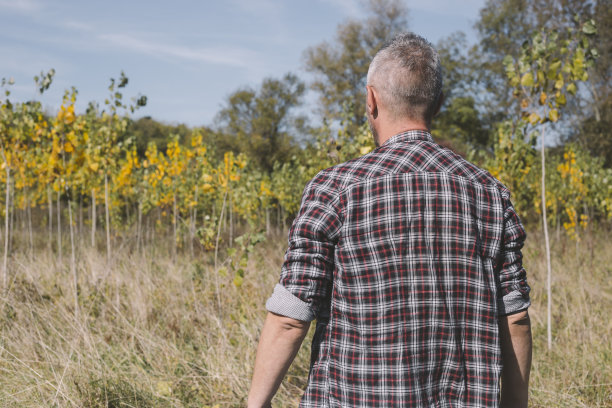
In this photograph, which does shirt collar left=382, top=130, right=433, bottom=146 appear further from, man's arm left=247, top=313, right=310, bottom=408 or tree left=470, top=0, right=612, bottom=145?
tree left=470, top=0, right=612, bottom=145

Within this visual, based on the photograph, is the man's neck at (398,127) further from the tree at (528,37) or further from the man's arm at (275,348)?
the tree at (528,37)

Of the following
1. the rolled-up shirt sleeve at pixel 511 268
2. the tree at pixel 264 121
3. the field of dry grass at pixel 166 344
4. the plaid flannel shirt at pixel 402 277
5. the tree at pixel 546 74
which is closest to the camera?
the plaid flannel shirt at pixel 402 277

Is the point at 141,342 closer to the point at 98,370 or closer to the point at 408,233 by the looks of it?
the point at 98,370

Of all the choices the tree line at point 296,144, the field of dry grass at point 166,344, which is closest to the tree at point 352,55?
the tree line at point 296,144

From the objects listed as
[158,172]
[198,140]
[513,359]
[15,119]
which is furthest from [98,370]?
[158,172]

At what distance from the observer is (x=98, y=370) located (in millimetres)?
3168

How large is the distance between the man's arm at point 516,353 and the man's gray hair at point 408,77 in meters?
0.60

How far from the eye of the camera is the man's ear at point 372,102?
1.45 metres

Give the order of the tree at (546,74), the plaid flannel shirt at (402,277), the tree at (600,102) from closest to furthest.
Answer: the plaid flannel shirt at (402,277), the tree at (546,74), the tree at (600,102)

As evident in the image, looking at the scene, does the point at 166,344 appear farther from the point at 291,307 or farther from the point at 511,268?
the point at 511,268

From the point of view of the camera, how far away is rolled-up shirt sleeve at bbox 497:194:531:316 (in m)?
1.41

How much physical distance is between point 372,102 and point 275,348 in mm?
699

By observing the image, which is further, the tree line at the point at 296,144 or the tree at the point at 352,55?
the tree at the point at 352,55

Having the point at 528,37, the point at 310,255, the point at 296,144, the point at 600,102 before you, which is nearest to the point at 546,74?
the point at 310,255
